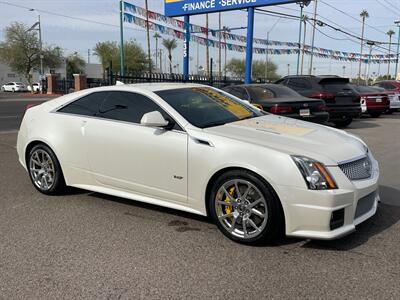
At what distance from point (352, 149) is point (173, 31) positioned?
2389cm

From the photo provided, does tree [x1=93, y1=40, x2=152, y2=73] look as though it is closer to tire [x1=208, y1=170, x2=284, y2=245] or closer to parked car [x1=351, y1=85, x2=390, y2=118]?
parked car [x1=351, y1=85, x2=390, y2=118]

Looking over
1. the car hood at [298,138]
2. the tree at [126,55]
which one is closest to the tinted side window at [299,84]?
the car hood at [298,138]

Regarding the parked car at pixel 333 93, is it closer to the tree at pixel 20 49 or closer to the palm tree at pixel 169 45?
the tree at pixel 20 49

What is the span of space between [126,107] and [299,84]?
9.70 m

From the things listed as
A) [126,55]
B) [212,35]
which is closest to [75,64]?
[126,55]

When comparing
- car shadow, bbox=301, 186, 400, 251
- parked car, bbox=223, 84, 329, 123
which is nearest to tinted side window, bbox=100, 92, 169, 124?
car shadow, bbox=301, 186, 400, 251

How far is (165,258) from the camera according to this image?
3.77 m

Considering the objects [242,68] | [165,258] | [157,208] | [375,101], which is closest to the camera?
[165,258]

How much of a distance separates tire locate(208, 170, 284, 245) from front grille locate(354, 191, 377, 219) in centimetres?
71

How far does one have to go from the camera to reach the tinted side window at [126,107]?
4859 mm

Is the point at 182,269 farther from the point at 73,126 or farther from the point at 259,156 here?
the point at 73,126

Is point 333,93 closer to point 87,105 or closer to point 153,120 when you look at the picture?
point 87,105

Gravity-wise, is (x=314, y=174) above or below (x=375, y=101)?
above

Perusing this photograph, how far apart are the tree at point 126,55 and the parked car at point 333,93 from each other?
55176mm
